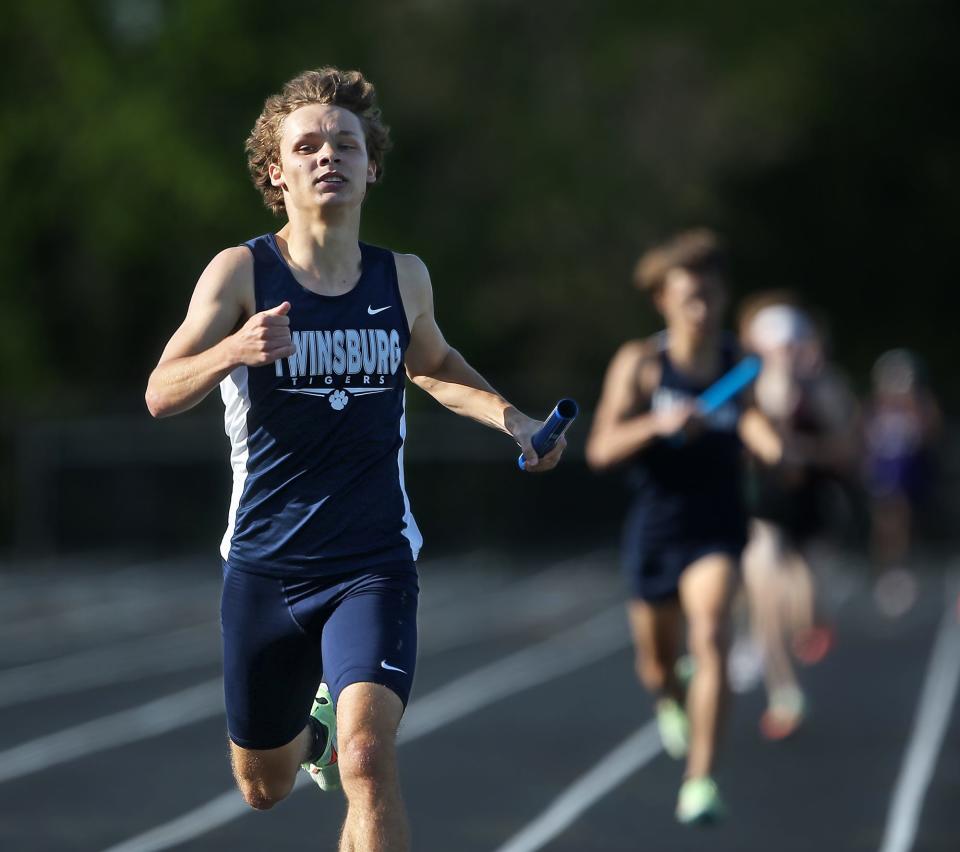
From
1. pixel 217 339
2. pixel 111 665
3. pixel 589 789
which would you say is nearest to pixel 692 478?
pixel 589 789

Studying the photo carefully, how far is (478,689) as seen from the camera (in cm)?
1194

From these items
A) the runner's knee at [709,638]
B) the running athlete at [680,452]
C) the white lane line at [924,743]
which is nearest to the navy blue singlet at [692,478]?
the running athlete at [680,452]

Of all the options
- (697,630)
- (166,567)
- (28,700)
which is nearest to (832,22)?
(166,567)

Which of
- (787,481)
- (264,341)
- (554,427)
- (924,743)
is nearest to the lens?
(264,341)

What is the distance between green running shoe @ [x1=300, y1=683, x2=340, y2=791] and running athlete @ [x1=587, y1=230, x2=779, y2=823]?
89.4 inches

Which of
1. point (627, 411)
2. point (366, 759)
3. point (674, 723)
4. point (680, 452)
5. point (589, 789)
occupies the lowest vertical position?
point (589, 789)

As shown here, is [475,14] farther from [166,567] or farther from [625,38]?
[166,567]

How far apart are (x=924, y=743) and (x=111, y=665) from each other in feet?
19.5

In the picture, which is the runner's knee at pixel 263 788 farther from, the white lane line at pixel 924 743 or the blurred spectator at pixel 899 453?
the blurred spectator at pixel 899 453

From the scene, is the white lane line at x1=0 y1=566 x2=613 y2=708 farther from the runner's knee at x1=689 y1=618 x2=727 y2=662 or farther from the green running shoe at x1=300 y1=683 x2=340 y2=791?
the green running shoe at x1=300 y1=683 x2=340 y2=791

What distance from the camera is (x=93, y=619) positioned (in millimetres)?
16672

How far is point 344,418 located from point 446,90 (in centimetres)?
2787

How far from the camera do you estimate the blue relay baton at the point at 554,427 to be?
185 inches

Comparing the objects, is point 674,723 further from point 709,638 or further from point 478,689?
point 478,689
